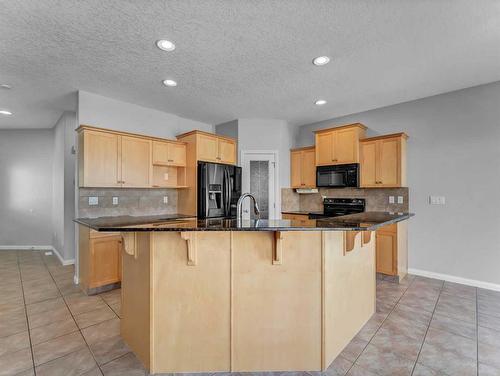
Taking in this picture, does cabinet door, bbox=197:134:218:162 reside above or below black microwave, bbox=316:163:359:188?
above

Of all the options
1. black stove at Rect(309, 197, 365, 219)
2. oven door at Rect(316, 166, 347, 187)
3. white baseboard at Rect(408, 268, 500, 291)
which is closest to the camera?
white baseboard at Rect(408, 268, 500, 291)

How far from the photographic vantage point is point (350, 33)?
233 centimetres

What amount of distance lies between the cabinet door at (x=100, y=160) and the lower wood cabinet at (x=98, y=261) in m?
0.67

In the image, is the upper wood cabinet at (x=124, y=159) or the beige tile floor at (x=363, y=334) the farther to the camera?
the upper wood cabinet at (x=124, y=159)

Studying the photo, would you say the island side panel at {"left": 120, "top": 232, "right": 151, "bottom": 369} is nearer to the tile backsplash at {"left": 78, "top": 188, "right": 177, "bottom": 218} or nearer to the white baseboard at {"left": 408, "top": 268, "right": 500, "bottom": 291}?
the tile backsplash at {"left": 78, "top": 188, "right": 177, "bottom": 218}

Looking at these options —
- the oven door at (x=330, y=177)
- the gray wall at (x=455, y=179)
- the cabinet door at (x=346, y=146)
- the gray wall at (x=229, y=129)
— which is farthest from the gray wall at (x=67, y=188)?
the gray wall at (x=455, y=179)

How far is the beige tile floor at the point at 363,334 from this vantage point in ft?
6.33

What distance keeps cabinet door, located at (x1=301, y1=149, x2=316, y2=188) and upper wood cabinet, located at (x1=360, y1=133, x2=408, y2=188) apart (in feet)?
3.02

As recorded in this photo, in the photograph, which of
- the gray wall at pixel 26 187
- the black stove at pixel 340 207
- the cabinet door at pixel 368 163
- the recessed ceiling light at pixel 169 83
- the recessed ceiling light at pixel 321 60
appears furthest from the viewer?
the gray wall at pixel 26 187

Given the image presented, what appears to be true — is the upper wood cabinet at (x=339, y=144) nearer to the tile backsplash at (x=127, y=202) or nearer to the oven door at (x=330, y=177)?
the oven door at (x=330, y=177)

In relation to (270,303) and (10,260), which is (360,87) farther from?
(10,260)

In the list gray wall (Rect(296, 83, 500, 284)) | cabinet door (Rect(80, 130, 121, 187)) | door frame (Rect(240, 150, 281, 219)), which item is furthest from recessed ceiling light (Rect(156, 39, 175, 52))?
gray wall (Rect(296, 83, 500, 284))

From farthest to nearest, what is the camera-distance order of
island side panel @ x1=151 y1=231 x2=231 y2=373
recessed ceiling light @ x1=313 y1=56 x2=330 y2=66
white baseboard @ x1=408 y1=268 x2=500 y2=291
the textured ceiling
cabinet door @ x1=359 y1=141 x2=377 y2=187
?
cabinet door @ x1=359 y1=141 x2=377 y2=187, white baseboard @ x1=408 y1=268 x2=500 y2=291, recessed ceiling light @ x1=313 y1=56 x2=330 y2=66, the textured ceiling, island side panel @ x1=151 y1=231 x2=231 y2=373

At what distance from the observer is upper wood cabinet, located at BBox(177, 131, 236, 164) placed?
4.27 meters
